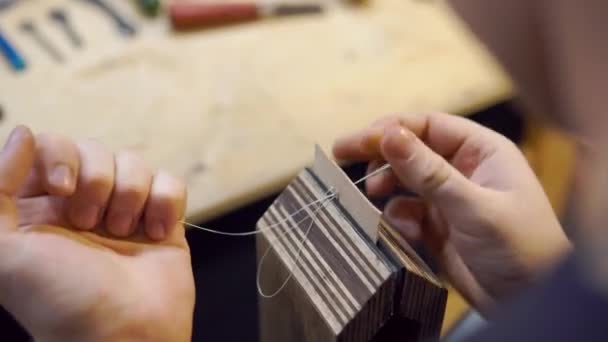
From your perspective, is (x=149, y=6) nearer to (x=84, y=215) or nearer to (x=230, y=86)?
(x=230, y=86)

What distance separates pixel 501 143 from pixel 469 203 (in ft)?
0.33

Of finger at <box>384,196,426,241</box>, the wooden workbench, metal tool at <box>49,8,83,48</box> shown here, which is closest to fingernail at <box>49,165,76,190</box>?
the wooden workbench

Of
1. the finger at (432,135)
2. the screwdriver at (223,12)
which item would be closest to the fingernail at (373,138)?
the finger at (432,135)

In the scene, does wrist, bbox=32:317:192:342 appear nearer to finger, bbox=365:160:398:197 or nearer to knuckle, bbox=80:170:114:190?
knuckle, bbox=80:170:114:190

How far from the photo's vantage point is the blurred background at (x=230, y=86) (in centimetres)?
83

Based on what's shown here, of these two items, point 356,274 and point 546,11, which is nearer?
point 546,11

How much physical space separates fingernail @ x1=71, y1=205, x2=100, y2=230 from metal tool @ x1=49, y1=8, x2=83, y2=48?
466 millimetres

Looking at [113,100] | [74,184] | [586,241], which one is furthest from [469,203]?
[113,100]

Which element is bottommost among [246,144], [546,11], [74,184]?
[246,144]

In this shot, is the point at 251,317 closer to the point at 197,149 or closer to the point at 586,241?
the point at 197,149

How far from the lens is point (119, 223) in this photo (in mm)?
583

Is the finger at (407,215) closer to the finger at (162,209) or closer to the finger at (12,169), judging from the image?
the finger at (162,209)

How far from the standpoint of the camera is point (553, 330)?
35cm

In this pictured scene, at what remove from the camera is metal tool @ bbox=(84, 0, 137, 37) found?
1.00 m
